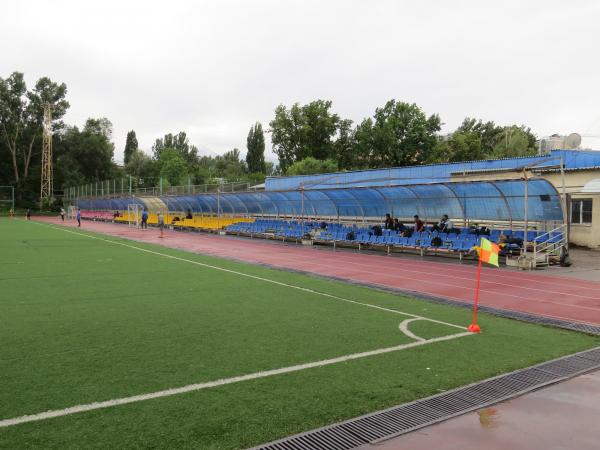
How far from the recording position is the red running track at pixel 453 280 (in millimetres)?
10023

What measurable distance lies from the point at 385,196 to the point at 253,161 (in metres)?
71.1

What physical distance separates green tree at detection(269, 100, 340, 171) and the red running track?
4450 cm

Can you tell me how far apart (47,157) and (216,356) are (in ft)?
277

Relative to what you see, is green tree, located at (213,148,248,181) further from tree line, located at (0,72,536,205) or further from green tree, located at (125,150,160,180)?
green tree, located at (125,150,160,180)

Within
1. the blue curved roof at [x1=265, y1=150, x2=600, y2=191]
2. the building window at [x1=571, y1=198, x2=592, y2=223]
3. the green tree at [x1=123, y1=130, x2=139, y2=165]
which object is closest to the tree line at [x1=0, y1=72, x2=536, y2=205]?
the green tree at [x1=123, y1=130, x2=139, y2=165]

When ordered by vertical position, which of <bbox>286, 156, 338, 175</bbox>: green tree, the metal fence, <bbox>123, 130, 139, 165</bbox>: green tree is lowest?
the metal fence

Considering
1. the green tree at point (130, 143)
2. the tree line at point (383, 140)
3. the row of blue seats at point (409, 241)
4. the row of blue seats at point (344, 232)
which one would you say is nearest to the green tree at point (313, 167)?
the tree line at point (383, 140)

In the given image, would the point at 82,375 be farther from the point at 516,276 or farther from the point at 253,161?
the point at 253,161

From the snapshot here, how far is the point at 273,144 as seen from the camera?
66812mm

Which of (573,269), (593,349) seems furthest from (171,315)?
(573,269)

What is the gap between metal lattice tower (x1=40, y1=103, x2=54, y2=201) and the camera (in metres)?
77.2

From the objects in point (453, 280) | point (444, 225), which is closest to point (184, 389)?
point (453, 280)

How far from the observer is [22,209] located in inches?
3039

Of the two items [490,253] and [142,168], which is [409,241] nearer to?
[490,253]
